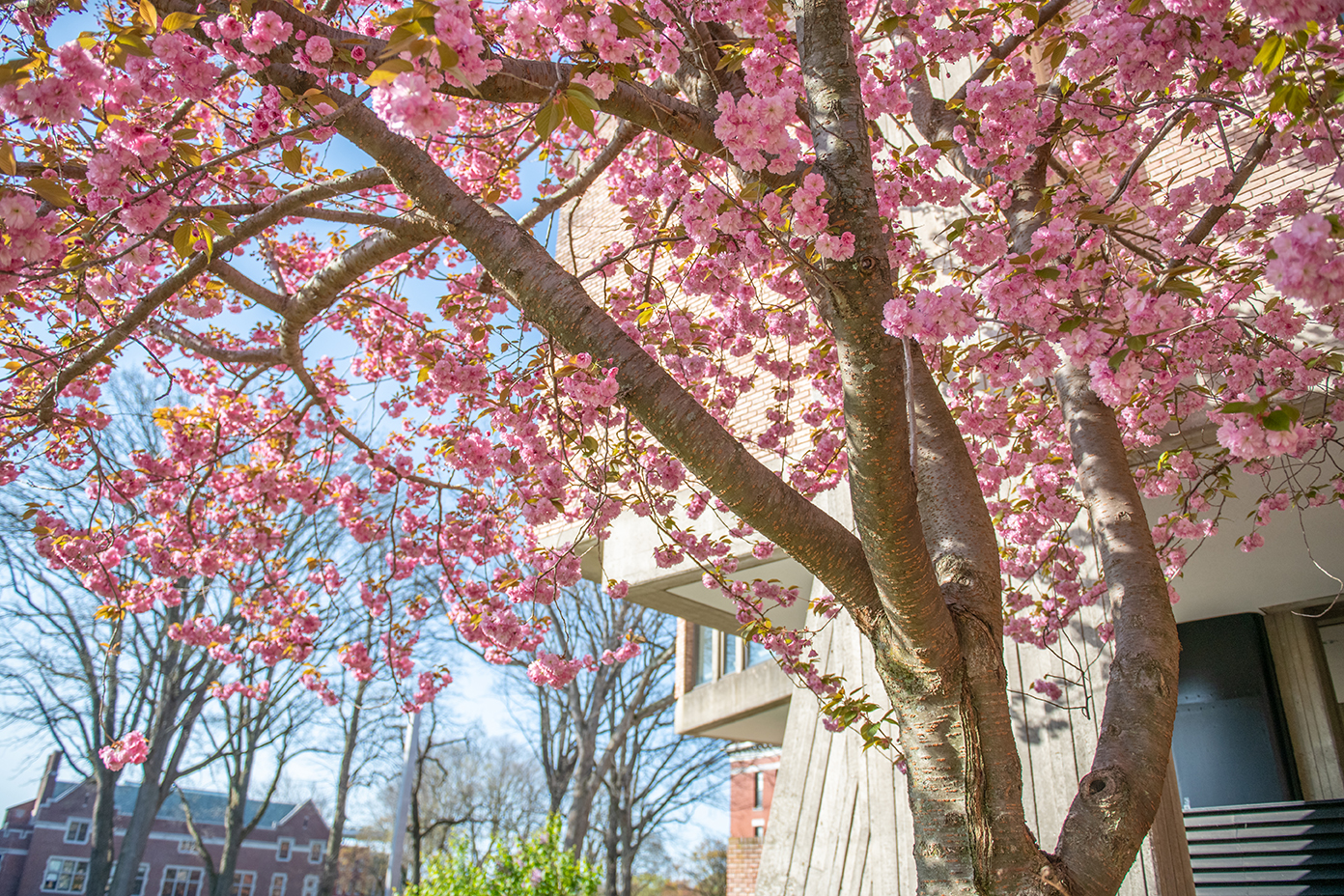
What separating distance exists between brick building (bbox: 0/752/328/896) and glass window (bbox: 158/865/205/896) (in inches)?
1.3

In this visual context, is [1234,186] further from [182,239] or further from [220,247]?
[220,247]

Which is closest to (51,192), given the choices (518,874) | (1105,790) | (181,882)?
(1105,790)

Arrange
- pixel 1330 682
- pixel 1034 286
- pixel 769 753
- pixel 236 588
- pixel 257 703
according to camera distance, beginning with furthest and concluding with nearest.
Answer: pixel 769 753 → pixel 257 703 → pixel 1330 682 → pixel 236 588 → pixel 1034 286

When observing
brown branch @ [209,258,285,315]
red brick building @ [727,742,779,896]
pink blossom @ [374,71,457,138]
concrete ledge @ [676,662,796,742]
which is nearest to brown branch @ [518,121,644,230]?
brown branch @ [209,258,285,315]

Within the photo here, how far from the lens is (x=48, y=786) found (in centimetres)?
2850

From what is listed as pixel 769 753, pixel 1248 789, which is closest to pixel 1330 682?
pixel 1248 789

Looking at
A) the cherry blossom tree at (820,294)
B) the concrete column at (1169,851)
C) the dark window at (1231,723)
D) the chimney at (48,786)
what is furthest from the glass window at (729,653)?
the chimney at (48,786)

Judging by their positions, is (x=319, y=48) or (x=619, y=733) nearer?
(x=319, y=48)

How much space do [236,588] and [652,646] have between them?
9.27 meters

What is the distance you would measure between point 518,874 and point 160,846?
30.5 metres

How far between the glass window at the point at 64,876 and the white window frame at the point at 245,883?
17.4ft

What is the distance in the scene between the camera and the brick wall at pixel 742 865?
1450cm

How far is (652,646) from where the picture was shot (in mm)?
14094

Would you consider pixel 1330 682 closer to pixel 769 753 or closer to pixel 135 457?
pixel 135 457
